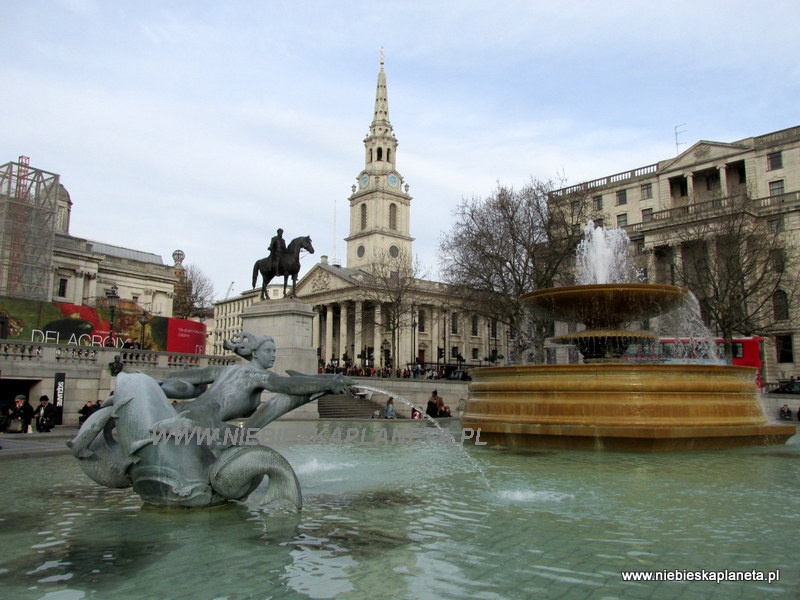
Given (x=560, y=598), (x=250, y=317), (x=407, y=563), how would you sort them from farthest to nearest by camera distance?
1. (x=250, y=317)
2. (x=407, y=563)
3. (x=560, y=598)

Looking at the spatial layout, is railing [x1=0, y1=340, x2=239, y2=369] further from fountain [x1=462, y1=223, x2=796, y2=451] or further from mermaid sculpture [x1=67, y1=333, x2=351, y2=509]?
mermaid sculpture [x1=67, y1=333, x2=351, y2=509]

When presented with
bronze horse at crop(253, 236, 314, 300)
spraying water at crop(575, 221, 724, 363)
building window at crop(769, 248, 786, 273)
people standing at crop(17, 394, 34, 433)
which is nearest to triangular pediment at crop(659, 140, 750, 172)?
building window at crop(769, 248, 786, 273)

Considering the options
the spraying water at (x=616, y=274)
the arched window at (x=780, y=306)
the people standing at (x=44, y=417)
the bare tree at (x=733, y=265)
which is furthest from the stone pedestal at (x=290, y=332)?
the arched window at (x=780, y=306)

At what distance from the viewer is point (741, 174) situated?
51.5m

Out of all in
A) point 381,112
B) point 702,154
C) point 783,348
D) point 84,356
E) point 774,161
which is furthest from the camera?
point 381,112

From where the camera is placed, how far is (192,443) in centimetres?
557

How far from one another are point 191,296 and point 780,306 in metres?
54.9

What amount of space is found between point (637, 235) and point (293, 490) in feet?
165

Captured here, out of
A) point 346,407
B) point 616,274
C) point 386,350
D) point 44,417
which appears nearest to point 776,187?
point 616,274

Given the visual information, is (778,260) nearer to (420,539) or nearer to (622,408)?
(622,408)

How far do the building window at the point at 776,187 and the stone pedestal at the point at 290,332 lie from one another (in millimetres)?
39881

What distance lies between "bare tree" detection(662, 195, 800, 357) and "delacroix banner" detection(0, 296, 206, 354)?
92.8 feet

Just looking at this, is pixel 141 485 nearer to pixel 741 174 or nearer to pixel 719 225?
pixel 719 225

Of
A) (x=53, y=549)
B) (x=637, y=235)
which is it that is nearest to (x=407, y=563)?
(x=53, y=549)
